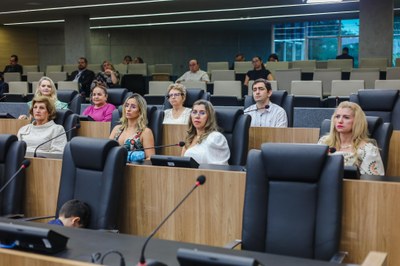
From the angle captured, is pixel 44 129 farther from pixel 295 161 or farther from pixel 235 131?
pixel 295 161

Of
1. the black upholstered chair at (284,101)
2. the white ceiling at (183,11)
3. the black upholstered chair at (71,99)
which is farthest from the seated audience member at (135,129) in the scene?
the white ceiling at (183,11)

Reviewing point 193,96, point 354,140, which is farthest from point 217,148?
point 193,96

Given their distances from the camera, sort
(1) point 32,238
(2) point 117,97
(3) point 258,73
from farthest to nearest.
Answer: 1. (3) point 258,73
2. (2) point 117,97
3. (1) point 32,238

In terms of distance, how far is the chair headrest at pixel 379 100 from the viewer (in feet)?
16.8

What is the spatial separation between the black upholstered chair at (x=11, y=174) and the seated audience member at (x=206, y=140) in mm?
1260

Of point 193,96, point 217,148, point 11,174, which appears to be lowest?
point 11,174

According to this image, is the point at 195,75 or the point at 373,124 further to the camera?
the point at 195,75

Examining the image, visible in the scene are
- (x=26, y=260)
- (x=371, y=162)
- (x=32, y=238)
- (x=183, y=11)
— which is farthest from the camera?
(x=183, y=11)

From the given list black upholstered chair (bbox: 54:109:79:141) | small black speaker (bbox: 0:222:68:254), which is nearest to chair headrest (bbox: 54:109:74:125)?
black upholstered chair (bbox: 54:109:79:141)

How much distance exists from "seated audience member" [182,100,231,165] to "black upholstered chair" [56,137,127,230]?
3.67ft

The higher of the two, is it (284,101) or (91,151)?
(284,101)

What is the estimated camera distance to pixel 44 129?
512cm

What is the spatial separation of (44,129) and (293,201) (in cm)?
296

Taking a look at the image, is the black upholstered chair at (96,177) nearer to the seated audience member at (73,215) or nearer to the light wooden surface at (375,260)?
the seated audience member at (73,215)
